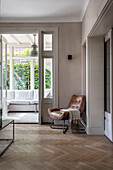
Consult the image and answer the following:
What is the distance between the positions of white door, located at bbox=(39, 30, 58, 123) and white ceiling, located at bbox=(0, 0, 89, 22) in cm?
45

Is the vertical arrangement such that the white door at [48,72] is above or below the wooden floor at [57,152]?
above

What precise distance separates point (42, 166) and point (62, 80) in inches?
119

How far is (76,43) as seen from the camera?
519 cm

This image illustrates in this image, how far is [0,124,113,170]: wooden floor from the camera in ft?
8.29

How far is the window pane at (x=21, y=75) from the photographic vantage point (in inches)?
332

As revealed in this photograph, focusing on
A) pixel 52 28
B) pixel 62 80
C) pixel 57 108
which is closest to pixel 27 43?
pixel 52 28

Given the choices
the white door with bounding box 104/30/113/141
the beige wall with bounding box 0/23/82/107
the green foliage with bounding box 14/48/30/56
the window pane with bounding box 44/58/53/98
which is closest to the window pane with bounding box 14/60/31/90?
the green foliage with bounding box 14/48/30/56

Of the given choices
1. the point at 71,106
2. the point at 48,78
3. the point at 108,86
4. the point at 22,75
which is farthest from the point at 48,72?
the point at 22,75

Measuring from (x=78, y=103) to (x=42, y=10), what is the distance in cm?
263

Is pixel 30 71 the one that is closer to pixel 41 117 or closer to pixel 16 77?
pixel 16 77

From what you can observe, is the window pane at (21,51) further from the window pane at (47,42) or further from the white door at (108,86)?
the white door at (108,86)

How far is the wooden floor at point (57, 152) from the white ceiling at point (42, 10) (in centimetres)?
309

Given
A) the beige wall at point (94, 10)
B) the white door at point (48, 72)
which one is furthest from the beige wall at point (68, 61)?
the beige wall at point (94, 10)

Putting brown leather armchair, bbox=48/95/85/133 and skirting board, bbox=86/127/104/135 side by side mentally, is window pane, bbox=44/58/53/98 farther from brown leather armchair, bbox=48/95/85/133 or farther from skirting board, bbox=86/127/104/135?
skirting board, bbox=86/127/104/135
